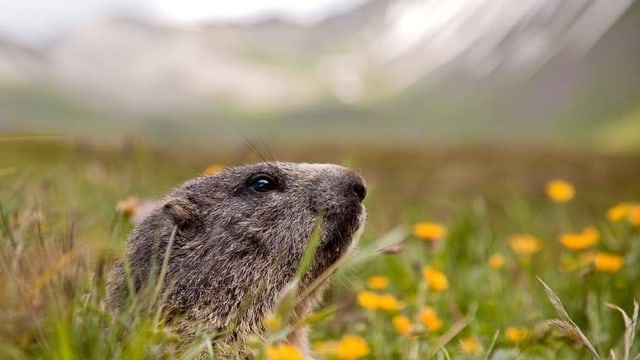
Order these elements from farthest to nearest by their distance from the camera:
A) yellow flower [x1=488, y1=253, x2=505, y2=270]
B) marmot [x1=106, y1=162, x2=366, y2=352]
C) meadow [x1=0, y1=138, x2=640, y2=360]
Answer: yellow flower [x1=488, y1=253, x2=505, y2=270], marmot [x1=106, y1=162, x2=366, y2=352], meadow [x1=0, y1=138, x2=640, y2=360]

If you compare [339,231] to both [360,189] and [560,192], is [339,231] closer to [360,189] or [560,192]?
[360,189]

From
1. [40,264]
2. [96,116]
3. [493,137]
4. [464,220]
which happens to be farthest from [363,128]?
[40,264]

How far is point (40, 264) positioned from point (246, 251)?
1043 millimetres

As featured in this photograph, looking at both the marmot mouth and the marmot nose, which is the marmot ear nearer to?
the marmot mouth

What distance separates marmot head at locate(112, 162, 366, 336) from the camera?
155 inches

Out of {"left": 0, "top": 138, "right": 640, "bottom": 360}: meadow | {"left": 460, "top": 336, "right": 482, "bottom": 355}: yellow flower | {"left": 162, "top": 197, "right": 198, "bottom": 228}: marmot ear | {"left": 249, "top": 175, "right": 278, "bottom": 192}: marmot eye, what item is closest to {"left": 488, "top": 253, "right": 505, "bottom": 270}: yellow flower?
{"left": 0, "top": 138, "right": 640, "bottom": 360}: meadow

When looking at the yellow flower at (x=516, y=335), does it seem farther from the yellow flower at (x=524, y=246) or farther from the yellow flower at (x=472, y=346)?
the yellow flower at (x=524, y=246)

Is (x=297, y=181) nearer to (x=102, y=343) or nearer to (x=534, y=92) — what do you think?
(x=102, y=343)

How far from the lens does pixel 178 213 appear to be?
4199 mm

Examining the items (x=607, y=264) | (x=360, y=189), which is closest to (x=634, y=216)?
(x=607, y=264)

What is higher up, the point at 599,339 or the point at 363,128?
the point at 599,339

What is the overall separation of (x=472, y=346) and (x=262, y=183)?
1.43 meters

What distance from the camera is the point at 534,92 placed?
1532 inches

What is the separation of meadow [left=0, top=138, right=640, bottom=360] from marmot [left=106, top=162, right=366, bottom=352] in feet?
0.57
